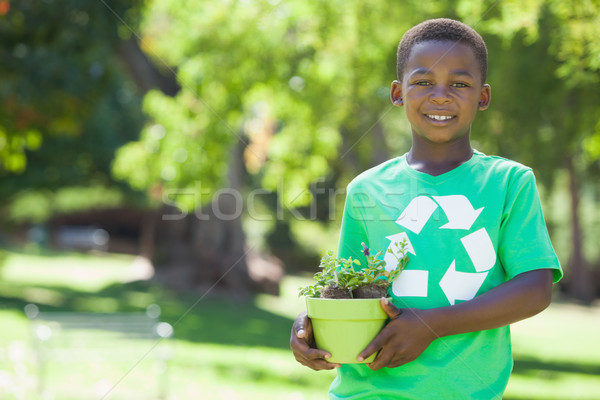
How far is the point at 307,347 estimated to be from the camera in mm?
1827

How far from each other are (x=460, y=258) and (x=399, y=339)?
0.88 feet

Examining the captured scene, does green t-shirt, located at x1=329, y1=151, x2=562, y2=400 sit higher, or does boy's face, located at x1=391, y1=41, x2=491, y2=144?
boy's face, located at x1=391, y1=41, x2=491, y2=144

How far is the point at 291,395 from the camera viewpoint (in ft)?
22.7

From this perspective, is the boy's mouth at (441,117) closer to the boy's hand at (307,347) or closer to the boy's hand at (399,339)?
the boy's hand at (399,339)

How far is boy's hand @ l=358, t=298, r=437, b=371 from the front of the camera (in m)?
1.71

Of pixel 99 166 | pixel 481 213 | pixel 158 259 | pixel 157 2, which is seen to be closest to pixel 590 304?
pixel 158 259

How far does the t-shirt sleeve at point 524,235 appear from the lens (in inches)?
70.0

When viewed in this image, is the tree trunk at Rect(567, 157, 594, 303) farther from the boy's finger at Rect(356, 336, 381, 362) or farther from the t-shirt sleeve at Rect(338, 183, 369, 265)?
the boy's finger at Rect(356, 336, 381, 362)

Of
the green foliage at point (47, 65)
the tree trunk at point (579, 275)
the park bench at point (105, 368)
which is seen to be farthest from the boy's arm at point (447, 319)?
the tree trunk at point (579, 275)

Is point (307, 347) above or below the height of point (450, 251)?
below

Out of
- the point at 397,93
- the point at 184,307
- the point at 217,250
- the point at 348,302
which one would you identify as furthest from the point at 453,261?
the point at 217,250

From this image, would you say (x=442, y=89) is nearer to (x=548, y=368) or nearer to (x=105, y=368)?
(x=105, y=368)

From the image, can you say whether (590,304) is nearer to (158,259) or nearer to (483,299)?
(158,259)

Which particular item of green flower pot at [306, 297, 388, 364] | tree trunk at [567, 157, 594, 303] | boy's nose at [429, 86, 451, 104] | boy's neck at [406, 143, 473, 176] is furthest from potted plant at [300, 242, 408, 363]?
tree trunk at [567, 157, 594, 303]
